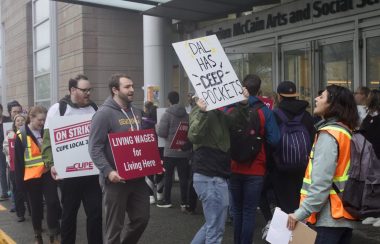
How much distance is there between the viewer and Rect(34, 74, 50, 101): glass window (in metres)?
19.5

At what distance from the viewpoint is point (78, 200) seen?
17.3 feet

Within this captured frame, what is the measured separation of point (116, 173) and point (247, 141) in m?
1.34

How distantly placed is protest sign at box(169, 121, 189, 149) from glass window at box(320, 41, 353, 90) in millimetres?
3457

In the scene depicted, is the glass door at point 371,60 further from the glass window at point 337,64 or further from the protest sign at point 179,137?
the protest sign at point 179,137

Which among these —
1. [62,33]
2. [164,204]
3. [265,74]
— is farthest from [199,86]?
[62,33]

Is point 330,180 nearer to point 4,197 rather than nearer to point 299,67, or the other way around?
point 299,67

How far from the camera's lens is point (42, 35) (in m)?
20.1

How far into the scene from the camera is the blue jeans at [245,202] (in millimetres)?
4992

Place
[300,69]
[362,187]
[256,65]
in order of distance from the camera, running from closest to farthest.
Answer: [362,187] → [300,69] → [256,65]

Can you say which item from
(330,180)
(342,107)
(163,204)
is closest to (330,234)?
(330,180)

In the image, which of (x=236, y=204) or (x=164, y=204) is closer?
(x=236, y=204)

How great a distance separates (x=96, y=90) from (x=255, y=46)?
19.2 feet

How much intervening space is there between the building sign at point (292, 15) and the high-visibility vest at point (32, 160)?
605 cm

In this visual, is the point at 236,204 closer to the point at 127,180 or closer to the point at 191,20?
the point at 127,180
